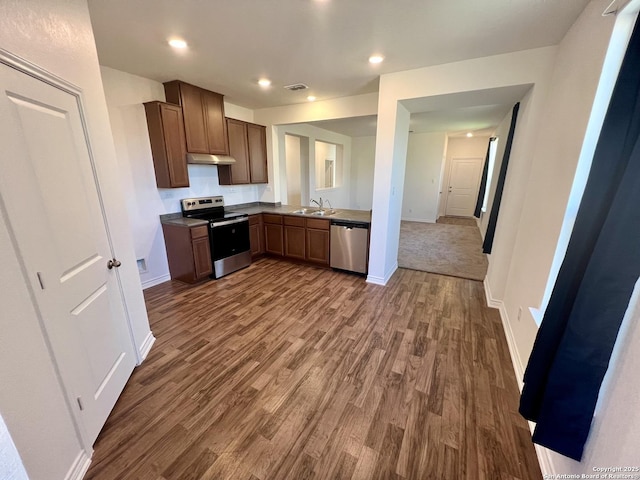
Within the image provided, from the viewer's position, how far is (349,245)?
3756 mm

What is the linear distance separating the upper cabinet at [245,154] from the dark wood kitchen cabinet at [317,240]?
53.8 inches

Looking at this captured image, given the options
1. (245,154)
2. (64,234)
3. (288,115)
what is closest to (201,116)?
(245,154)

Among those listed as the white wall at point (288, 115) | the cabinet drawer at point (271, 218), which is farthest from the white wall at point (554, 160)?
the cabinet drawer at point (271, 218)

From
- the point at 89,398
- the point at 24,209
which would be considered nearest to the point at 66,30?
the point at 24,209

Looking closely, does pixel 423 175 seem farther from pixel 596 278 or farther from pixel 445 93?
pixel 596 278

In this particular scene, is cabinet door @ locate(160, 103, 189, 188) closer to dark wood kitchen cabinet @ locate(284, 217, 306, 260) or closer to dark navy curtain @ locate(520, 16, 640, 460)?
dark wood kitchen cabinet @ locate(284, 217, 306, 260)

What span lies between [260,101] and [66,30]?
2797 mm

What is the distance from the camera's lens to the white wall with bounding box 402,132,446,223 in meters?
6.95

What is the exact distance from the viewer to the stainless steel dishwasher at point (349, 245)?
3.62 metres

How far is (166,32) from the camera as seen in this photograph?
2.03 meters

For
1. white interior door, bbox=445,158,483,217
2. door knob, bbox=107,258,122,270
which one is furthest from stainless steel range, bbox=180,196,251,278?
white interior door, bbox=445,158,483,217

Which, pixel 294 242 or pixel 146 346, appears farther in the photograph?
pixel 294 242

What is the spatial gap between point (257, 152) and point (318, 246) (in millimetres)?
2033

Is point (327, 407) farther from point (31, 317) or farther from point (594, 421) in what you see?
point (31, 317)
